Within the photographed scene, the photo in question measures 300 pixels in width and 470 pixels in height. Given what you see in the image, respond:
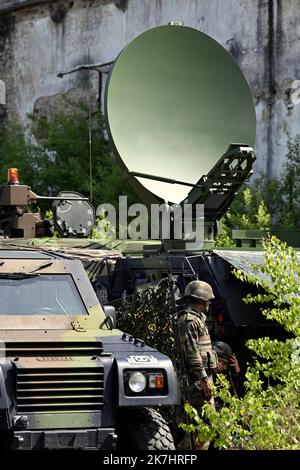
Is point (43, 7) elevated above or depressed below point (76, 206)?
above

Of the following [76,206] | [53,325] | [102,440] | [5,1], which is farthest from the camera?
[5,1]

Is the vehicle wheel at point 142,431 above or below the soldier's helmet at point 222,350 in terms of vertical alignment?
below

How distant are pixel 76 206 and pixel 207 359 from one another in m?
4.19

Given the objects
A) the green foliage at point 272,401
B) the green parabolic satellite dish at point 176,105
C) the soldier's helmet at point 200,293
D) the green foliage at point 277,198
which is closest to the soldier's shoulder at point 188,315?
the soldier's helmet at point 200,293

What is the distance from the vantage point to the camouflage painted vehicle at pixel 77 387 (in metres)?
7.98

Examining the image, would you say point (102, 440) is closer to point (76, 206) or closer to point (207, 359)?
point (207, 359)

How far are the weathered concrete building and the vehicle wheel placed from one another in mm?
14600

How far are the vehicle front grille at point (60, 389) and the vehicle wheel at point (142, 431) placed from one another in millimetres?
355

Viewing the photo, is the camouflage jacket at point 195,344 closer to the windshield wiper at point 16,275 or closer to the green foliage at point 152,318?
the green foliage at point 152,318

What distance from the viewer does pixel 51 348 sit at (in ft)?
27.4

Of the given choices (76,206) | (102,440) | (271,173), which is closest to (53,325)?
(102,440)

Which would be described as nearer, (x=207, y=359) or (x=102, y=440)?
(x=102, y=440)

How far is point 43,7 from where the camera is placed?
2772 cm

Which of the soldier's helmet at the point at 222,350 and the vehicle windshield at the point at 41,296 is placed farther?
the soldier's helmet at the point at 222,350
